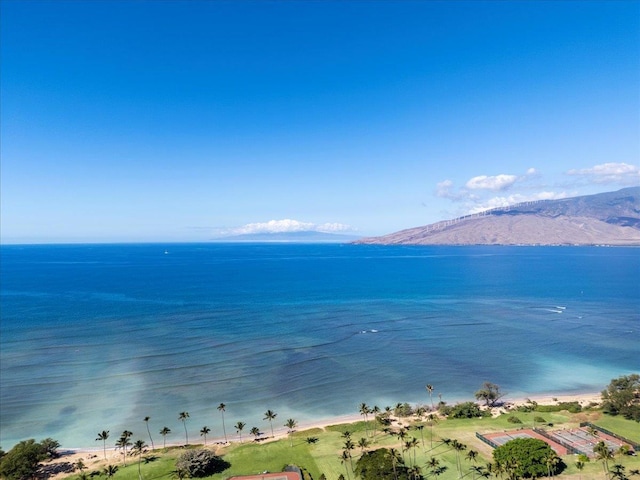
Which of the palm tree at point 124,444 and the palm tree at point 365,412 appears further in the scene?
the palm tree at point 365,412

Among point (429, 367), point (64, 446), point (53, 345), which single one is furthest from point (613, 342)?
point (53, 345)

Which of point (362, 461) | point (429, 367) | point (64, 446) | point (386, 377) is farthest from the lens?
point (429, 367)

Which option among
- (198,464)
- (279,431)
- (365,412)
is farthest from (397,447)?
(198,464)

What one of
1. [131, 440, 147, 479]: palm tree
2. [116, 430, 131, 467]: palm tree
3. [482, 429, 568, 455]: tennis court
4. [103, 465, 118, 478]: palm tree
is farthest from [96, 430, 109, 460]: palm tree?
[482, 429, 568, 455]: tennis court

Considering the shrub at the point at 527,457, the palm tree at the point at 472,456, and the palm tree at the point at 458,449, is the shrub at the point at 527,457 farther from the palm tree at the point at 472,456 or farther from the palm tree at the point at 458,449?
the palm tree at the point at 458,449

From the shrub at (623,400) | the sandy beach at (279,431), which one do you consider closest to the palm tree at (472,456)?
the sandy beach at (279,431)

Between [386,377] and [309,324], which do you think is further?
[309,324]

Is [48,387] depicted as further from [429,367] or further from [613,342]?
[613,342]
